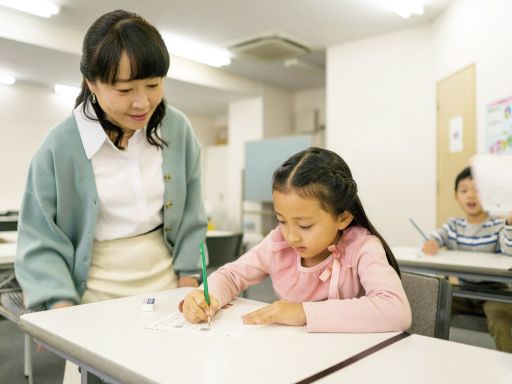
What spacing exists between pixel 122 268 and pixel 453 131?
3553 millimetres

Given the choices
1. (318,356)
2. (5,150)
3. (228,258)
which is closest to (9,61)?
(5,150)

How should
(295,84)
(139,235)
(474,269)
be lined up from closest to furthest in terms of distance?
(139,235) < (474,269) < (295,84)

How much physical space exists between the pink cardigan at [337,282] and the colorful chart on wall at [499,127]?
98.8 inches

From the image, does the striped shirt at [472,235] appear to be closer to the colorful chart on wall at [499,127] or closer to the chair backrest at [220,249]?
the colorful chart on wall at [499,127]

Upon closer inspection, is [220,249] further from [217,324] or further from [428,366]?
[428,366]

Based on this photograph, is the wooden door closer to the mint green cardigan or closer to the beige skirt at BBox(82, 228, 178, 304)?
the beige skirt at BBox(82, 228, 178, 304)

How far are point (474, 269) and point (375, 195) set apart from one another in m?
3.02

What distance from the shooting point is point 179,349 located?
830 mm

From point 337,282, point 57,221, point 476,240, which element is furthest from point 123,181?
point 476,240

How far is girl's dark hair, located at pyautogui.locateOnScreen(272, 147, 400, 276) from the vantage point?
113cm

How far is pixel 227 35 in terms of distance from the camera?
16.2ft

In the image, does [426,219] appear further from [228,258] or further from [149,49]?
[149,49]

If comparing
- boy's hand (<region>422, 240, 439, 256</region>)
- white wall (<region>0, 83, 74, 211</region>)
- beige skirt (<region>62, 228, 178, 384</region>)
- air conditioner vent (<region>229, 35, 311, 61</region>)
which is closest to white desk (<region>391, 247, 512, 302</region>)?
boy's hand (<region>422, 240, 439, 256</region>)

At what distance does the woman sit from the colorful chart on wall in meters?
2.64
